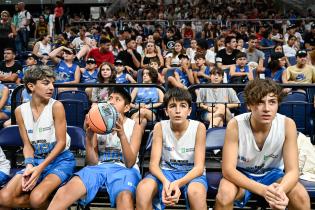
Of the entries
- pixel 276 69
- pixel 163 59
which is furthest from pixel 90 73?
pixel 276 69

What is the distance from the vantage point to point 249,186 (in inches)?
144

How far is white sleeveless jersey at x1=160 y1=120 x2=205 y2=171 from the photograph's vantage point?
4.08 meters

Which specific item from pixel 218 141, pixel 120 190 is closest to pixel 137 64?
pixel 218 141

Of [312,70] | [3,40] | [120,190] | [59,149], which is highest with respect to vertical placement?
[3,40]

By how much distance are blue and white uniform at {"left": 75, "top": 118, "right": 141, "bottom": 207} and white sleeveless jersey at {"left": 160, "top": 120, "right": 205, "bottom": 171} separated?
320 mm

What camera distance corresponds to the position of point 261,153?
3.86 m

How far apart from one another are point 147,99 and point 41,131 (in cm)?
256

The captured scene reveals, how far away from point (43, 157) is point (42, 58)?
6871 millimetres

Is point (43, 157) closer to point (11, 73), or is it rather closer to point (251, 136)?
point (251, 136)

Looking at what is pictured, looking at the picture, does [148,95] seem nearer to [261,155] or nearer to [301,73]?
[301,73]

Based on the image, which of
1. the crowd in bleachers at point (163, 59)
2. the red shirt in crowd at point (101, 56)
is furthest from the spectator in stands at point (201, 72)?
the red shirt in crowd at point (101, 56)

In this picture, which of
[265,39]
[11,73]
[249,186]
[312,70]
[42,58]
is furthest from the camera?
[265,39]

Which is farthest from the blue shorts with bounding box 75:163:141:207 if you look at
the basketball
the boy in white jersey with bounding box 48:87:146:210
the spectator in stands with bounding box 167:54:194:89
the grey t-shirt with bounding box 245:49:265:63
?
the grey t-shirt with bounding box 245:49:265:63

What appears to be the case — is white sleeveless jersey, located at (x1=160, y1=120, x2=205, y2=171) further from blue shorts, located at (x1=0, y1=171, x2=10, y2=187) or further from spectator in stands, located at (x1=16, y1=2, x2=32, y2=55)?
spectator in stands, located at (x1=16, y1=2, x2=32, y2=55)
